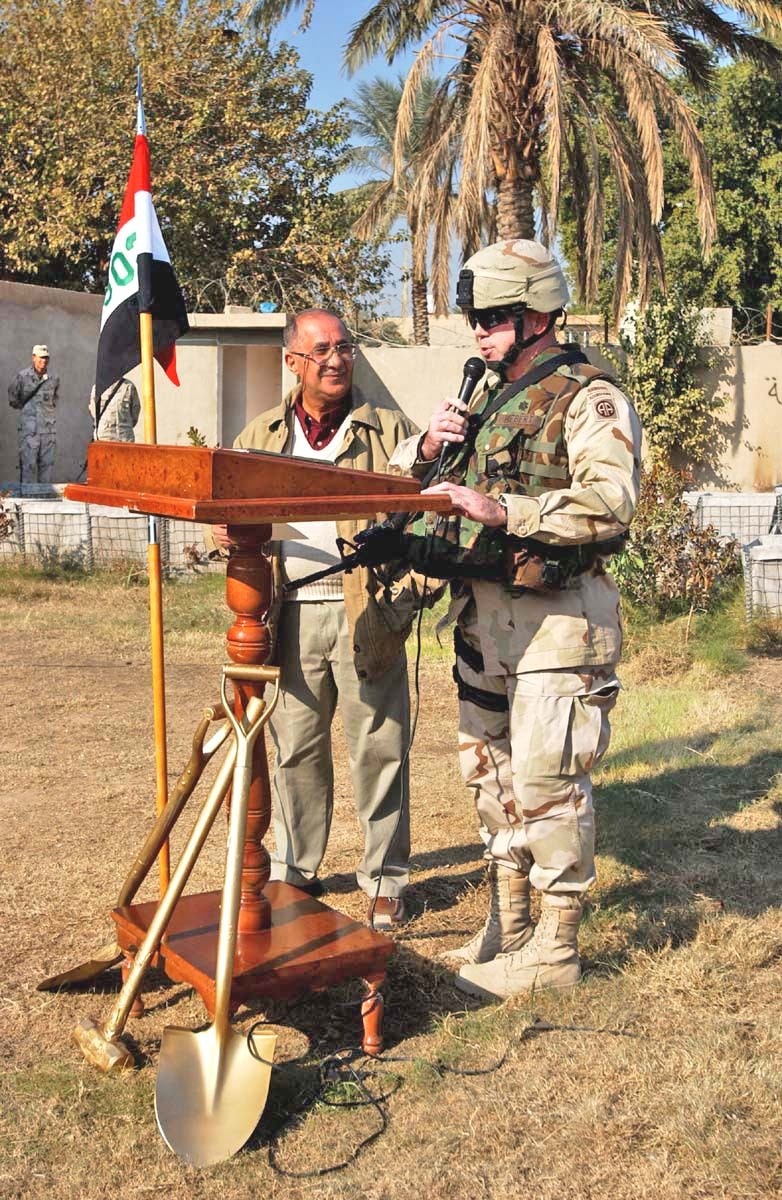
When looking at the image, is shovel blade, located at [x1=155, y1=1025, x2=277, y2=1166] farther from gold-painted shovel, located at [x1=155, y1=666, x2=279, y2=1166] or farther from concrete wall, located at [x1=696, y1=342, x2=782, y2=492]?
concrete wall, located at [x1=696, y1=342, x2=782, y2=492]

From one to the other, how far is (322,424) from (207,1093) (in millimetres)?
2136

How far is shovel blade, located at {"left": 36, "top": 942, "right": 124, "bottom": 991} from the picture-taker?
362 cm

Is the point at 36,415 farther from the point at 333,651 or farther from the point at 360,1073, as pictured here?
the point at 360,1073

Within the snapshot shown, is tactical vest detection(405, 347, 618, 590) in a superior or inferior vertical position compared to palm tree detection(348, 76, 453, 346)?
inferior

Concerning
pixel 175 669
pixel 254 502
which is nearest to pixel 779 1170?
pixel 254 502

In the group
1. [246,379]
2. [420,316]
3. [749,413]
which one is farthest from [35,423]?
[420,316]

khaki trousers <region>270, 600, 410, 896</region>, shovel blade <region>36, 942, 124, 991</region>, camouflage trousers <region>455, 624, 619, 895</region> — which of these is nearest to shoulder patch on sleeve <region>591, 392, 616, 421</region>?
camouflage trousers <region>455, 624, 619, 895</region>

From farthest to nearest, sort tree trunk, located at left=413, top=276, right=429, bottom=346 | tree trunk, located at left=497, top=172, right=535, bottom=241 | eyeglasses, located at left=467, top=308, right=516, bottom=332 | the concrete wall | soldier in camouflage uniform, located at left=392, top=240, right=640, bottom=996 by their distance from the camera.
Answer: tree trunk, located at left=413, top=276, right=429, bottom=346 → the concrete wall → tree trunk, located at left=497, top=172, right=535, bottom=241 → eyeglasses, located at left=467, top=308, right=516, bottom=332 → soldier in camouflage uniform, located at left=392, top=240, right=640, bottom=996

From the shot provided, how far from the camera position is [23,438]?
50.3ft

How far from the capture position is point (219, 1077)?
114 inches

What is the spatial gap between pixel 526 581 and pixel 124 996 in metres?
1.42

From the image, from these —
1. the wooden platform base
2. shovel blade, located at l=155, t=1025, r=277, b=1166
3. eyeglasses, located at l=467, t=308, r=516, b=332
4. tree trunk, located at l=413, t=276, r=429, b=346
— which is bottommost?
shovel blade, located at l=155, t=1025, r=277, b=1166

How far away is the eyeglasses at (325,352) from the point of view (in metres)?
4.00

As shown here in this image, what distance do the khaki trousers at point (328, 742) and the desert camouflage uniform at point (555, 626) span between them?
0.63m
